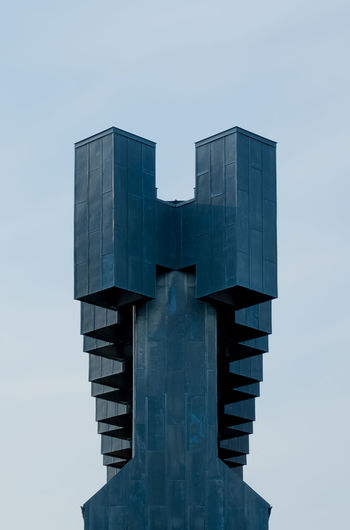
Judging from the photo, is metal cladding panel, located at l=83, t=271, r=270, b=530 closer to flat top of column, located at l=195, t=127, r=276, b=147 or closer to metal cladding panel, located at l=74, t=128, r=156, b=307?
metal cladding panel, located at l=74, t=128, r=156, b=307

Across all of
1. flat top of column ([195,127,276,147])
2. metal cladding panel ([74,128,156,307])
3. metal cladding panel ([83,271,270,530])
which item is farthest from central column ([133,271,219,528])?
flat top of column ([195,127,276,147])

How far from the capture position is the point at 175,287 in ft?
180

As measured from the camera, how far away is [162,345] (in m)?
53.9

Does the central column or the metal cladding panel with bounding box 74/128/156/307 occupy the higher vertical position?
the metal cladding panel with bounding box 74/128/156/307

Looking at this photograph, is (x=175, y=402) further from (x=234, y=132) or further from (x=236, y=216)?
(x=234, y=132)

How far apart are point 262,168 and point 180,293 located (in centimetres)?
627

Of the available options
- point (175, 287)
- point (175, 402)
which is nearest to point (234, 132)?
point (175, 287)

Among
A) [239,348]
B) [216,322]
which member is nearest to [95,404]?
[239,348]

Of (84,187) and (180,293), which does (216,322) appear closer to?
(180,293)

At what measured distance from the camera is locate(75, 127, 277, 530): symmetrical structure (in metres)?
52.6

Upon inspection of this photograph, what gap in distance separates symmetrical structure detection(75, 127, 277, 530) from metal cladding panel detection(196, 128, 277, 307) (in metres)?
0.05

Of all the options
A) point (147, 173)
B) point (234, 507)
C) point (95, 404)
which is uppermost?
point (147, 173)

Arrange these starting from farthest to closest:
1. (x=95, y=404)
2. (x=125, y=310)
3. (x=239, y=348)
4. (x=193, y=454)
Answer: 1. (x=95, y=404)
2. (x=239, y=348)
3. (x=125, y=310)
4. (x=193, y=454)

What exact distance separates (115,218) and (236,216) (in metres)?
4.91
